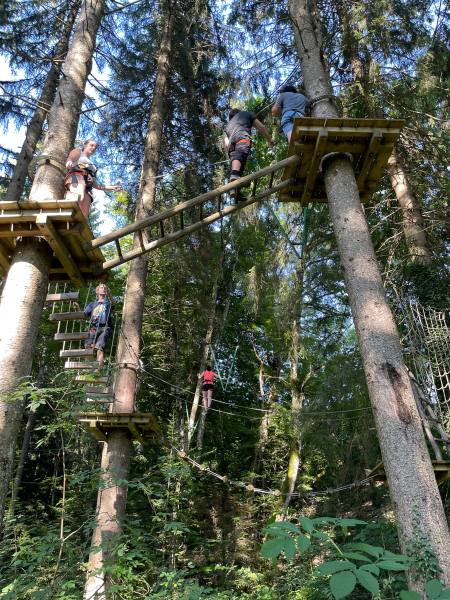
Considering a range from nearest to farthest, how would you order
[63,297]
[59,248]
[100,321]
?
[59,248], [63,297], [100,321]

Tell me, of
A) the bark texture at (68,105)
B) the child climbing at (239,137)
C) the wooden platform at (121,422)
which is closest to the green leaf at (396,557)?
the bark texture at (68,105)

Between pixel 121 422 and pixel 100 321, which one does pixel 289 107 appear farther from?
pixel 121 422

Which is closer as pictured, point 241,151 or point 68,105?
point 68,105

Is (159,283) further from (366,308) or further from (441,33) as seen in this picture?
(366,308)

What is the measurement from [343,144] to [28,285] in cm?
286

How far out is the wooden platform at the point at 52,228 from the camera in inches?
154

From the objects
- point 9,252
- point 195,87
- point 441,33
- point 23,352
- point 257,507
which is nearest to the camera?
point 23,352

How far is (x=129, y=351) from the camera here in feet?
24.0

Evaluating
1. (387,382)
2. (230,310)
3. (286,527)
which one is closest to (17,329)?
(387,382)

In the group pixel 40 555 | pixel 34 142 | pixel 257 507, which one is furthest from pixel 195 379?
pixel 40 555

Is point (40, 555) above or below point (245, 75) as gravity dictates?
below

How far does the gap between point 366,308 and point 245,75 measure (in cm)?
601

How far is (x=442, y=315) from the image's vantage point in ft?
22.4

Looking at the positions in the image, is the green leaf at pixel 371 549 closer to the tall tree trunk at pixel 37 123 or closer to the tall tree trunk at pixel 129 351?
the tall tree trunk at pixel 129 351
